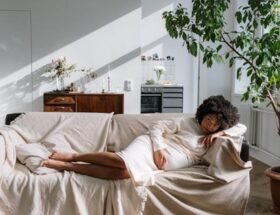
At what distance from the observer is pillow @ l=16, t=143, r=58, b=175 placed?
214cm

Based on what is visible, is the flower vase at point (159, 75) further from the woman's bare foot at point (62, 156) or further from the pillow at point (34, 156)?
the woman's bare foot at point (62, 156)

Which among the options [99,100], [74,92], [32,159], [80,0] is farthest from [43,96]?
[32,159]

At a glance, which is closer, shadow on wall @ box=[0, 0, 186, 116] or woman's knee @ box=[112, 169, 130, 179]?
woman's knee @ box=[112, 169, 130, 179]

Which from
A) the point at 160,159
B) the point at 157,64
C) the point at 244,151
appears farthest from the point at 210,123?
the point at 157,64

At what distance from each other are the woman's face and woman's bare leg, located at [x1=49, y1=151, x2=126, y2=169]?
0.74 m

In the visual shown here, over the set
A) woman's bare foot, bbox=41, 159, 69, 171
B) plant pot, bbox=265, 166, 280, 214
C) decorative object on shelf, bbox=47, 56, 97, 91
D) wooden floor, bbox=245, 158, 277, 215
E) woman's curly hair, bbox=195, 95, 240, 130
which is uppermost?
decorative object on shelf, bbox=47, 56, 97, 91

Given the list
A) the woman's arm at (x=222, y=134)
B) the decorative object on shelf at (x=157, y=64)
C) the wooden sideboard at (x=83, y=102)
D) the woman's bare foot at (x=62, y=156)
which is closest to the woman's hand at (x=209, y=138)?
the woman's arm at (x=222, y=134)

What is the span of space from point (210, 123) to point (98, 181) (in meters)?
0.93

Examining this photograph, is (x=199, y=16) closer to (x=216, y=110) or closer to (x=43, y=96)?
(x=216, y=110)

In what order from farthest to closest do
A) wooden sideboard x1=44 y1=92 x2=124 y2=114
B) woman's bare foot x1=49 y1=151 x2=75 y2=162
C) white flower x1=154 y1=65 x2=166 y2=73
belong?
white flower x1=154 y1=65 x2=166 y2=73 → wooden sideboard x1=44 y1=92 x2=124 y2=114 → woman's bare foot x1=49 y1=151 x2=75 y2=162

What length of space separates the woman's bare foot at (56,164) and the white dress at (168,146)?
1.20 ft

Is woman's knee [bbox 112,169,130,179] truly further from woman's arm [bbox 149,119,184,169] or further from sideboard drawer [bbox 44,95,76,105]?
sideboard drawer [bbox 44,95,76,105]

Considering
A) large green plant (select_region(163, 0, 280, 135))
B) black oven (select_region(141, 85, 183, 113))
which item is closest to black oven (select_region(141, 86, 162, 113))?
black oven (select_region(141, 85, 183, 113))

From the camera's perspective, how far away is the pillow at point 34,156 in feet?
7.04
